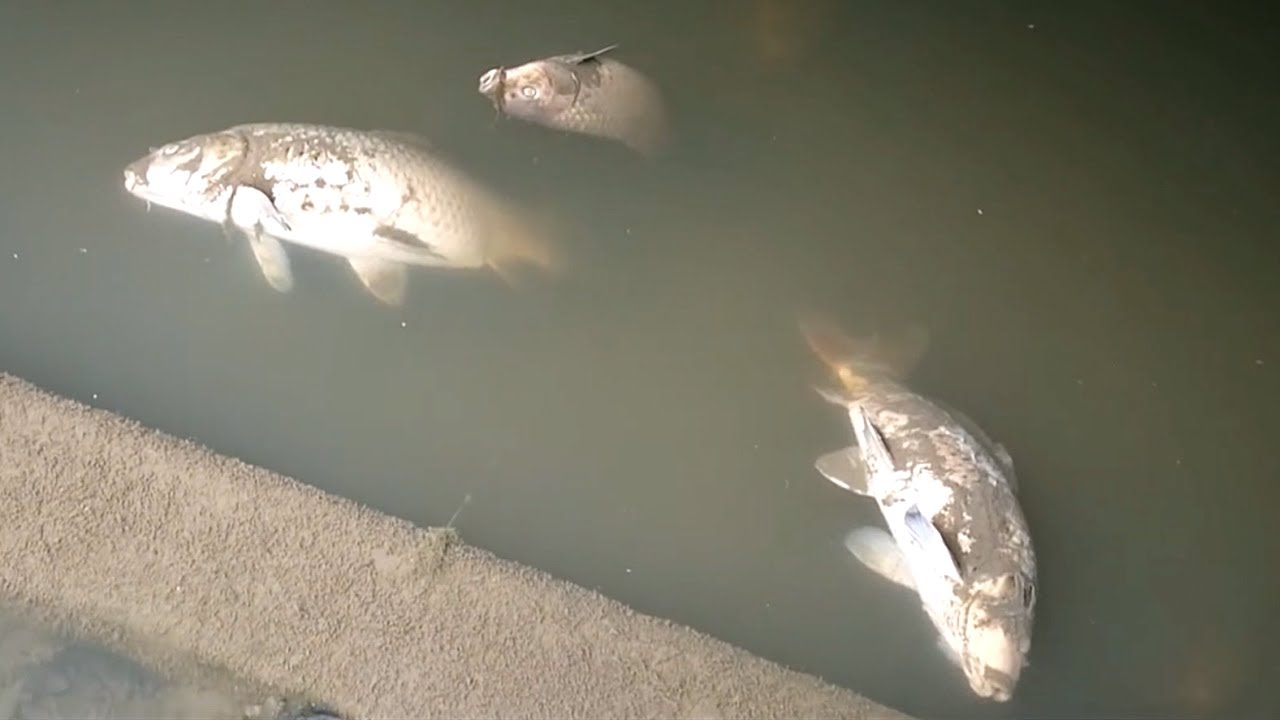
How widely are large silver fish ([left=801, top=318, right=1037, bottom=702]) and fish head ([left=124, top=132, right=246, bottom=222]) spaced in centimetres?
86

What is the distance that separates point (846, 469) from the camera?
1668 millimetres

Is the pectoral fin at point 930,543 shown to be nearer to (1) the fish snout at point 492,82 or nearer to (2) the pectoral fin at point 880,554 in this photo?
(2) the pectoral fin at point 880,554

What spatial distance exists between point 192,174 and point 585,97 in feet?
1.81

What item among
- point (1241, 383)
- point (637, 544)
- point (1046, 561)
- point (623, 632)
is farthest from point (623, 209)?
point (1241, 383)

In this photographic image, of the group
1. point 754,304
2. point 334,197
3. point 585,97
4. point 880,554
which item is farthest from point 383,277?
point 880,554

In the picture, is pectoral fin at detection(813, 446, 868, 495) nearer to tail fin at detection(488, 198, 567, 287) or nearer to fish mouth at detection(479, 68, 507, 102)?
tail fin at detection(488, 198, 567, 287)

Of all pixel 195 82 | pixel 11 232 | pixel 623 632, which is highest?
pixel 195 82

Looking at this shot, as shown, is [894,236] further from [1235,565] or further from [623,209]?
[1235,565]

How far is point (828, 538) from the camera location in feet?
5.49

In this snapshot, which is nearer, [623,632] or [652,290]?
[623,632]

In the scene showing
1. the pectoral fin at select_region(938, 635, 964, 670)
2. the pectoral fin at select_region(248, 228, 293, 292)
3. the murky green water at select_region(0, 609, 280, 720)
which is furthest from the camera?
the pectoral fin at select_region(248, 228, 293, 292)

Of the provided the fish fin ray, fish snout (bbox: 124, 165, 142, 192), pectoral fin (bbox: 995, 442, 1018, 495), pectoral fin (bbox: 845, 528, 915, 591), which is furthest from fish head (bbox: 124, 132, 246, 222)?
pectoral fin (bbox: 995, 442, 1018, 495)

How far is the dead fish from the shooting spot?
5.79ft

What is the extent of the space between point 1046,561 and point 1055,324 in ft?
1.19
